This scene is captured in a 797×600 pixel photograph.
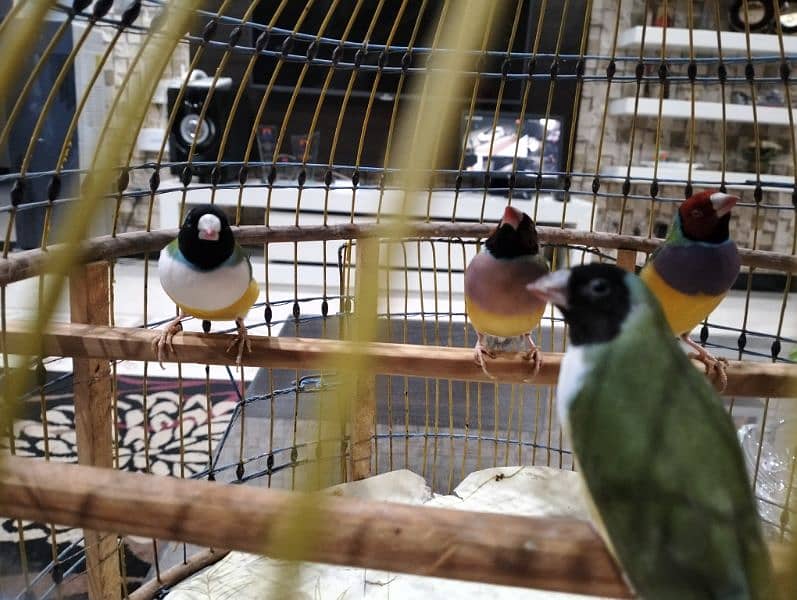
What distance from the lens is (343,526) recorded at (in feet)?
1.03

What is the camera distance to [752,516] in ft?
1.10

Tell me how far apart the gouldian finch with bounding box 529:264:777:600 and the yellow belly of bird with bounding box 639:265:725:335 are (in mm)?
338

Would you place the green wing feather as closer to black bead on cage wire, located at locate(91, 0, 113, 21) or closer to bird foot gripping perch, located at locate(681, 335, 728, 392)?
bird foot gripping perch, located at locate(681, 335, 728, 392)

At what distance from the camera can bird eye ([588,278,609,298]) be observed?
0.39 metres

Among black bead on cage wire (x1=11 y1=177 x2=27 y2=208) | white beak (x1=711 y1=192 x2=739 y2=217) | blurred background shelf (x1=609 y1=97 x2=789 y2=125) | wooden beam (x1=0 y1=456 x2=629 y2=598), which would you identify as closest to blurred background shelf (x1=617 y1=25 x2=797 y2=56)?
blurred background shelf (x1=609 y1=97 x2=789 y2=125)

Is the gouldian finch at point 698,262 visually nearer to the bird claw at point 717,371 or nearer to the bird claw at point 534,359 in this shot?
the bird claw at point 717,371

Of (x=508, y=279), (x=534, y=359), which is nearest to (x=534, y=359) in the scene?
(x=534, y=359)

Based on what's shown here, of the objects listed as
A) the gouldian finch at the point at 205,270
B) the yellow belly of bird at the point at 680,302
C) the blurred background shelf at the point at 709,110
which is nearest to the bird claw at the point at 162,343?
the gouldian finch at the point at 205,270

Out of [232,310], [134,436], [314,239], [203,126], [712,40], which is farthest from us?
[203,126]

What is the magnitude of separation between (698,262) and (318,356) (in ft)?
1.42

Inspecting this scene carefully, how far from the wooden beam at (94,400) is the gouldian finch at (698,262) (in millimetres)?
680

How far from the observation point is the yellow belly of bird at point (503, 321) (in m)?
0.71

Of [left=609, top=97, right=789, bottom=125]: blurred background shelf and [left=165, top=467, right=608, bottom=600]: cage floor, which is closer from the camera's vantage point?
[left=165, top=467, right=608, bottom=600]: cage floor

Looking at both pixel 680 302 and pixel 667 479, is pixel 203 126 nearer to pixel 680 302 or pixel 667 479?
pixel 680 302
